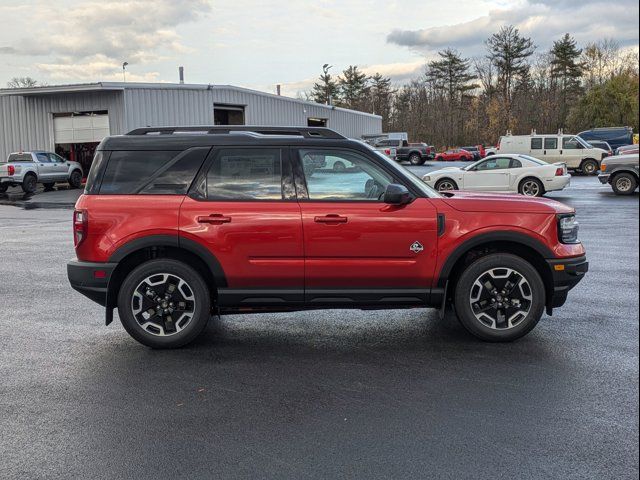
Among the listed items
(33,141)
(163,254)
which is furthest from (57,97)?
(163,254)

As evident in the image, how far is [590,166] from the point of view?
1222 inches

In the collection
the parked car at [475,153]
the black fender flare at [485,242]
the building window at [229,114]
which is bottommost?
the black fender flare at [485,242]

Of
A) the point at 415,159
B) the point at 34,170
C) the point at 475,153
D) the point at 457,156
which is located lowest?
the point at 34,170

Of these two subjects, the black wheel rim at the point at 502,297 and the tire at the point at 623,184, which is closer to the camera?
the black wheel rim at the point at 502,297

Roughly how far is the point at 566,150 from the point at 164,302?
2966cm

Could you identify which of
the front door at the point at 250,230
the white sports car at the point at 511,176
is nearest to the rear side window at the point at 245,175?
the front door at the point at 250,230

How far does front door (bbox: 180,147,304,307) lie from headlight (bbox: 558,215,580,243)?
92.2 inches

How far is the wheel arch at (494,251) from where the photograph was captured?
Result: 5383mm

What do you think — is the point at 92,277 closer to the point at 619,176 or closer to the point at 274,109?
the point at 619,176

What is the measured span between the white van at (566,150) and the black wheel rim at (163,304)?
94.5ft

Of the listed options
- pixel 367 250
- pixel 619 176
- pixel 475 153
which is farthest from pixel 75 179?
pixel 475 153

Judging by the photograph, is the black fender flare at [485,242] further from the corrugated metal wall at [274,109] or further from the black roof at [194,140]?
the corrugated metal wall at [274,109]

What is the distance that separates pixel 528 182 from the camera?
19.8m

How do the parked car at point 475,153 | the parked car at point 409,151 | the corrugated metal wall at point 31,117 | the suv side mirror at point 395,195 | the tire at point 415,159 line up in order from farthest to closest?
1. the parked car at point 475,153
2. the tire at point 415,159
3. the parked car at point 409,151
4. the corrugated metal wall at point 31,117
5. the suv side mirror at point 395,195
